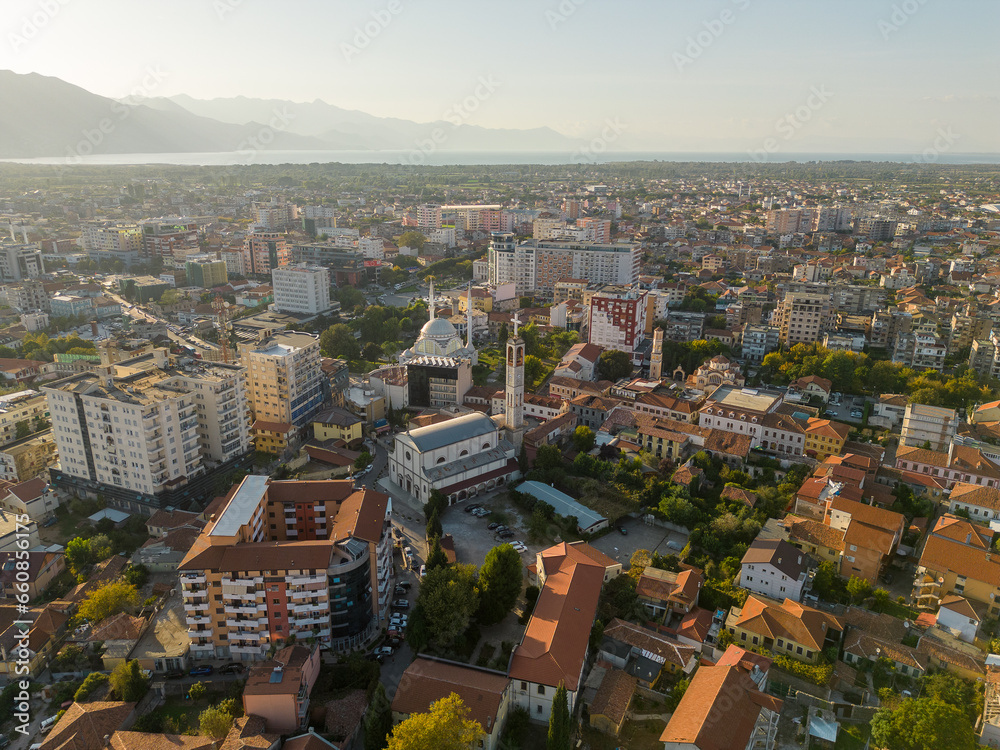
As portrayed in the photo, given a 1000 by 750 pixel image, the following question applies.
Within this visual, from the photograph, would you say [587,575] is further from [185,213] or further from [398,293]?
[185,213]

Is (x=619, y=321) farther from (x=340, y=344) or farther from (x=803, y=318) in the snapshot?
(x=340, y=344)

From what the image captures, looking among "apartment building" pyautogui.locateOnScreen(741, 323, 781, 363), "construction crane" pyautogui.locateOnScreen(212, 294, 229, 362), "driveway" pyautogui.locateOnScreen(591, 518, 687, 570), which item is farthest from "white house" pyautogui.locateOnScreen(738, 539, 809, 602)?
"construction crane" pyautogui.locateOnScreen(212, 294, 229, 362)

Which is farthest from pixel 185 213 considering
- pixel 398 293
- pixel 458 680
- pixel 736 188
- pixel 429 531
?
pixel 736 188

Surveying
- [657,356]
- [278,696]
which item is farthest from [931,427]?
[278,696]

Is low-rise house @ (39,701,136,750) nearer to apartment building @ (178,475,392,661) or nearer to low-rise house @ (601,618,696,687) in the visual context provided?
apartment building @ (178,475,392,661)

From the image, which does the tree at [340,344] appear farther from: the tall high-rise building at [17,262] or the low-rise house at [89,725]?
the tall high-rise building at [17,262]

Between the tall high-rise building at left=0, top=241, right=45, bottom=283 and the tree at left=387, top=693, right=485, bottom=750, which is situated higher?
the tall high-rise building at left=0, top=241, right=45, bottom=283
